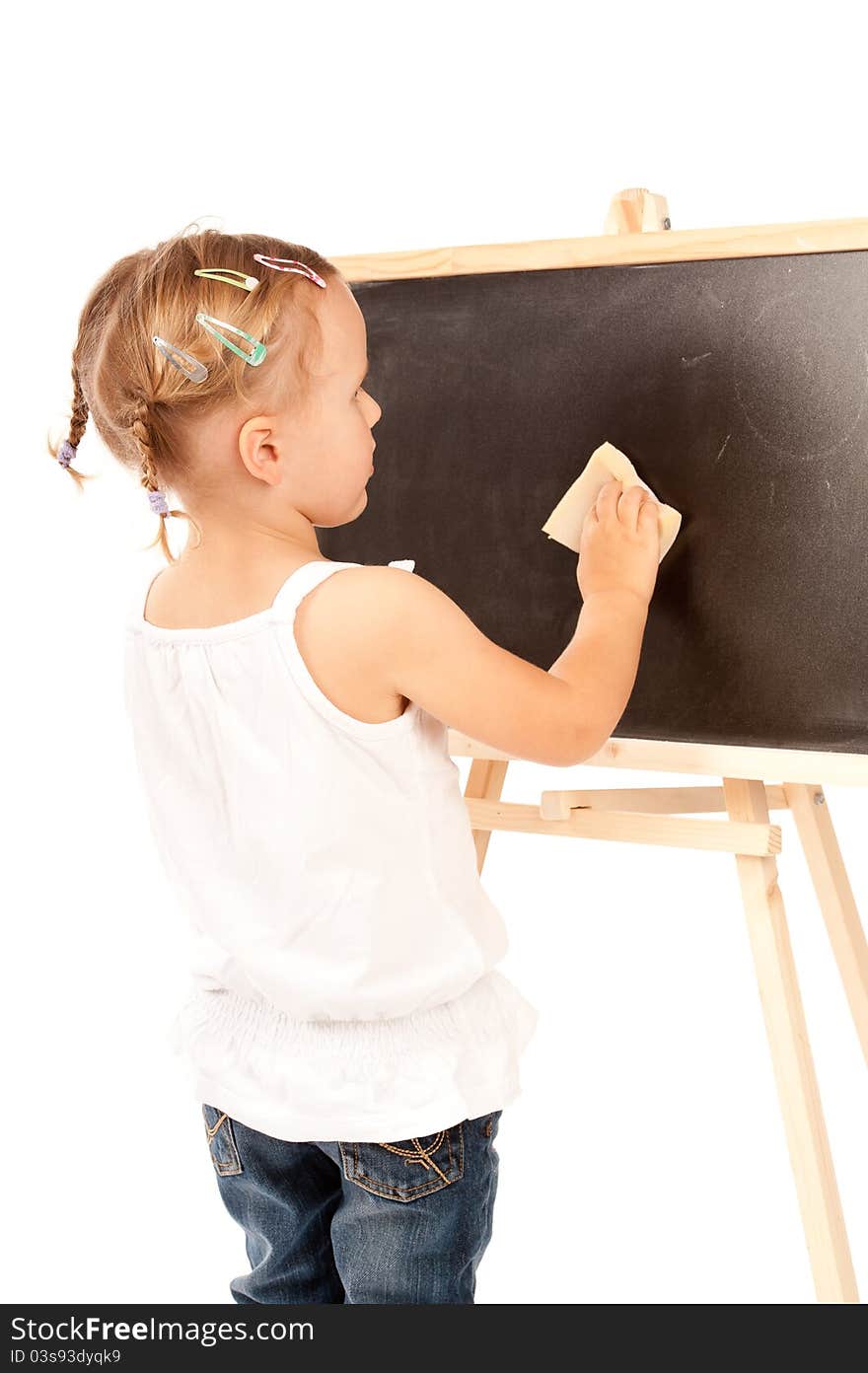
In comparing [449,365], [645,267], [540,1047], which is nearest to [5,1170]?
[540,1047]

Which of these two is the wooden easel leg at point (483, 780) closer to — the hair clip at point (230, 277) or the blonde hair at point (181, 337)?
the blonde hair at point (181, 337)

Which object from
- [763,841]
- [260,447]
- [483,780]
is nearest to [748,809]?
[763,841]

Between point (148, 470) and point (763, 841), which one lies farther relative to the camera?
point (763, 841)

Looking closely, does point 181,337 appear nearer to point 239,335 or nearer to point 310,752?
point 239,335

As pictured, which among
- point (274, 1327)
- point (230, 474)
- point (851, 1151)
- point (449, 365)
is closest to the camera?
point (230, 474)

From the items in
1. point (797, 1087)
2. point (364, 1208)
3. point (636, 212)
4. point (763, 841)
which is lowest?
point (364, 1208)

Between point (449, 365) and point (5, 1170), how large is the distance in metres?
1.53

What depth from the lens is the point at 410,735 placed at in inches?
52.6

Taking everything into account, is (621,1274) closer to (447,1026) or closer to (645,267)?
(447,1026)

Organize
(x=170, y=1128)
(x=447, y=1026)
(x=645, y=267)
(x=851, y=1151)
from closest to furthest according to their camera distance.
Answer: (x=447, y=1026) → (x=645, y=267) → (x=851, y=1151) → (x=170, y=1128)

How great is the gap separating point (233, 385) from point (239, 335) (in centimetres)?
4

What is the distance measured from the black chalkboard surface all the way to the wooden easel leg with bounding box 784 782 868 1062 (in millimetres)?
266

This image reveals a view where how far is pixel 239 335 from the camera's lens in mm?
1250

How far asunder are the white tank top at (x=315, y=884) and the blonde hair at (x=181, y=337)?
0.15m
